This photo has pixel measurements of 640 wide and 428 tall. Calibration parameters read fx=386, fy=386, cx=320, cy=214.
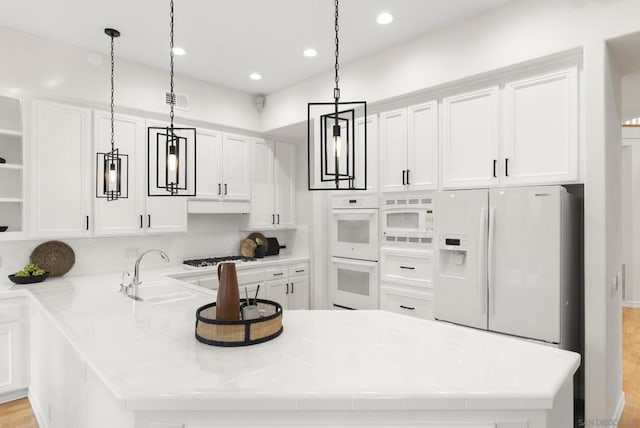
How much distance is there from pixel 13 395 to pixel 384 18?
424 cm

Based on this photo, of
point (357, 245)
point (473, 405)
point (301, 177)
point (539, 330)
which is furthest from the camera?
point (301, 177)

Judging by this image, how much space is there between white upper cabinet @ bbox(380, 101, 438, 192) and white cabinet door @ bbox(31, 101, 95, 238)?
276cm

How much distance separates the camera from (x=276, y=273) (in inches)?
183

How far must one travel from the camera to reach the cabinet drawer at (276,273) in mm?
4570

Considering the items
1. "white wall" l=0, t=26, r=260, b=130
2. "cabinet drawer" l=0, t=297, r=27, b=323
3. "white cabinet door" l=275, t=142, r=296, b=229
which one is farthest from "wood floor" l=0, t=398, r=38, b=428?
"white cabinet door" l=275, t=142, r=296, b=229

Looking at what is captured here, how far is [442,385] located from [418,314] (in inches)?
88.3

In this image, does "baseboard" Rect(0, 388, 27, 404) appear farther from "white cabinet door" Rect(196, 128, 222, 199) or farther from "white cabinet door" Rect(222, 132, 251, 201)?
"white cabinet door" Rect(222, 132, 251, 201)

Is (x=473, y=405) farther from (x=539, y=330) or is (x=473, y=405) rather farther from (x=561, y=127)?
(x=561, y=127)

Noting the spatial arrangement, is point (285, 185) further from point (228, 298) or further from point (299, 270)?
point (228, 298)

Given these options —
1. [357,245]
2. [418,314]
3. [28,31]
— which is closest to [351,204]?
[357,245]

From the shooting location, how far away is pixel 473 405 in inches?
48.3

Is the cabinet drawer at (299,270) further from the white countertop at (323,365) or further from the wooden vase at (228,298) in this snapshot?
the wooden vase at (228,298)

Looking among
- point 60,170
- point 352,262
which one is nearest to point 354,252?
point 352,262

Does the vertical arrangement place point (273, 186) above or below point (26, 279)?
above
